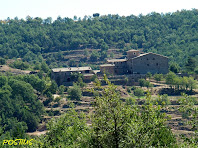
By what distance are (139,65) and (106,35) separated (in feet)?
194

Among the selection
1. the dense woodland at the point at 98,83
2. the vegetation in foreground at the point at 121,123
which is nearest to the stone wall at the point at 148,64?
the dense woodland at the point at 98,83

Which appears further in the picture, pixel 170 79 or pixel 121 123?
pixel 170 79

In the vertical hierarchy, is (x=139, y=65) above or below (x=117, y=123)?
below

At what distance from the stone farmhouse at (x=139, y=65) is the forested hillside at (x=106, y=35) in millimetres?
26369

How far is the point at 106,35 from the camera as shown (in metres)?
132

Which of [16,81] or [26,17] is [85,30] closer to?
[26,17]

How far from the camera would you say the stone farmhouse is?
74.4 m

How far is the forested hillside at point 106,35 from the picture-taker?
11850cm

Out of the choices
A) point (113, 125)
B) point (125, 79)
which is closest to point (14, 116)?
point (125, 79)

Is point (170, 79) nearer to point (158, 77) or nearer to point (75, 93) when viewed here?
point (158, 77)

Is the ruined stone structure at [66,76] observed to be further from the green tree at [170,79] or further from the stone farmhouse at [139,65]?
the green tree at [170,79]

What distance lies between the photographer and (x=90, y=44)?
126938mm

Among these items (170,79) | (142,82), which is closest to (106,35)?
(142,82)

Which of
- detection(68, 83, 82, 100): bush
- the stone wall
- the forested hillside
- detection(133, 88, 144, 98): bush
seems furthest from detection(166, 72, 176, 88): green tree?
the forested hillside
